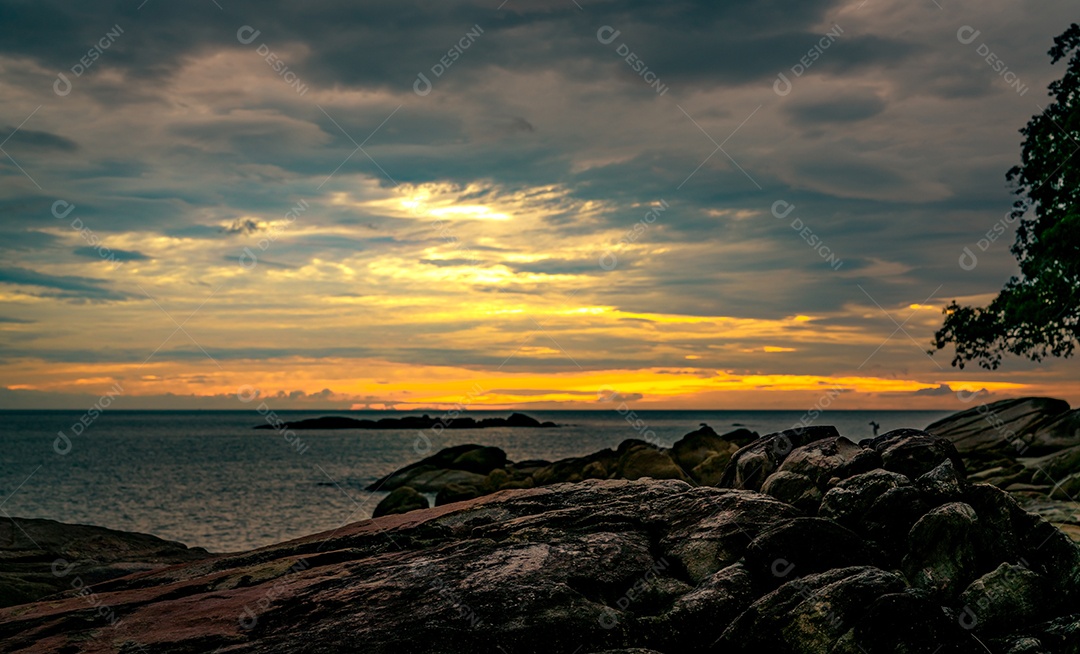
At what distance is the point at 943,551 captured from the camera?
10555 millimetres

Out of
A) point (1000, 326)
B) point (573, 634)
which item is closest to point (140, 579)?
point (573, 634)

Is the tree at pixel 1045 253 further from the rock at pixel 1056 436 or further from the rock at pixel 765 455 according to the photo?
the rock at pixel 765 455

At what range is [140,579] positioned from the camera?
14.0 meters

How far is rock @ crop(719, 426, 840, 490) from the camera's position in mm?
14414

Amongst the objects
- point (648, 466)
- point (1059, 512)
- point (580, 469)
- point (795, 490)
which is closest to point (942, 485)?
point (795, 490)

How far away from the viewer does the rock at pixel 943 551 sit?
1034cm

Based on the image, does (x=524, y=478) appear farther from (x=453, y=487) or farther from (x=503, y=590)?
(x=503, y=590)

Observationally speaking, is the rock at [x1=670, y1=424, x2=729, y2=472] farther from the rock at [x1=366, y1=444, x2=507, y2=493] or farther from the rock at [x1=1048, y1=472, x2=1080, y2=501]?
the rock at [x1=1048, y1=472, x2=1080, y2=501]

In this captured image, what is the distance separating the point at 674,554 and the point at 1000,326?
31.5 m

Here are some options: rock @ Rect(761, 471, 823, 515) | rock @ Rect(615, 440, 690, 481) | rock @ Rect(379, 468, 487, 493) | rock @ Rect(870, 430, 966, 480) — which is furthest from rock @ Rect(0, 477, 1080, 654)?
rock @ Rect(379, 468, 487, 493)

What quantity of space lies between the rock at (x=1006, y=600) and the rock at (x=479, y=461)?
127ft

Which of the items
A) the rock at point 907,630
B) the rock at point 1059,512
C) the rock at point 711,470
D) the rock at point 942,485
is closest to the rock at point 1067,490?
the rock at point 1059,512

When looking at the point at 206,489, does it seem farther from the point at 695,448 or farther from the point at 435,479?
the point at 695,448

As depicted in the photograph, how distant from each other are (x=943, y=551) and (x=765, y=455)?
4.27m
